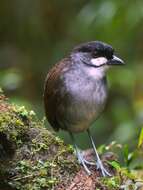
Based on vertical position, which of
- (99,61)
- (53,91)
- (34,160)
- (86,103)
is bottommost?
(34,160)

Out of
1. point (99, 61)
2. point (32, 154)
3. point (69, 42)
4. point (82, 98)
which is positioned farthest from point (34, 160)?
point (69, 42)

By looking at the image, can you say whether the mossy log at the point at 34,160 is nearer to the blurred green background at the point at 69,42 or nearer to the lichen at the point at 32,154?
the lichen at the point at 32,154

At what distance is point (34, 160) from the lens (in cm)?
412

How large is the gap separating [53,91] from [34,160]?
0.85m

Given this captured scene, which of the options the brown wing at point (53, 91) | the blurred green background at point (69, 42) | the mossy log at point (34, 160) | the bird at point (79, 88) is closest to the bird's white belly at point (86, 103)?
the bird at point (79, 88)

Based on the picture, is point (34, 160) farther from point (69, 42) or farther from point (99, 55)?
point (69, 42)

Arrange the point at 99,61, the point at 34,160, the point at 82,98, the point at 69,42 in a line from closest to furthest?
1. the point at 34,160
2. the point at 82,98
3. the point at 99,61
4. the point at 69,42

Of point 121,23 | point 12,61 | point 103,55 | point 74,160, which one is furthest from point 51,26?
point 74,160

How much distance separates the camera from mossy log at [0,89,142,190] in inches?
158

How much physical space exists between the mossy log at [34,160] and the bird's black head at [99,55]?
0.79m

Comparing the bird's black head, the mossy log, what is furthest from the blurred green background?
the mossy log

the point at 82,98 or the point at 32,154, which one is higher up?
the point at 82,98

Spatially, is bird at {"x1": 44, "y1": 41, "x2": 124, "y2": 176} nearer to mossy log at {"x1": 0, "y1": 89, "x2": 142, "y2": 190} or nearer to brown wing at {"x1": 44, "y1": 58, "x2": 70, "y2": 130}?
brown wing at {"x1": 44, "y1": 58, "x2": 70, "y2": 130}

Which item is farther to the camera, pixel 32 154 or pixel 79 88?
pixel 79 88
